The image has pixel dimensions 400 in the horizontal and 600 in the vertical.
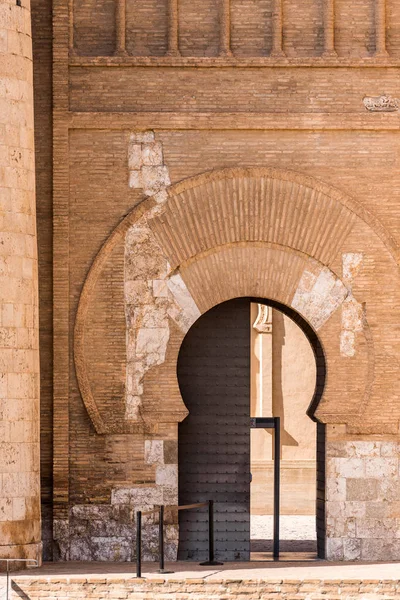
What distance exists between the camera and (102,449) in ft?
53.5

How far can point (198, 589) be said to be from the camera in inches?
527

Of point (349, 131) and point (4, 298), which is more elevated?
point (349, 131)

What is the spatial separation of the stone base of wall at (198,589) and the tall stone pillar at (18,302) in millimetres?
1169

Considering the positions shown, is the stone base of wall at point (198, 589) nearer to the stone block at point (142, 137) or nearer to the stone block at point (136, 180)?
the stone block at point (136, 180)

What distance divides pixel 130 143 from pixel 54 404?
9.81 ft

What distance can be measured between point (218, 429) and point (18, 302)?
3299mm

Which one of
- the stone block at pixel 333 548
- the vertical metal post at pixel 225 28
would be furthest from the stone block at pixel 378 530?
the vertical metal post at pixel 225 28

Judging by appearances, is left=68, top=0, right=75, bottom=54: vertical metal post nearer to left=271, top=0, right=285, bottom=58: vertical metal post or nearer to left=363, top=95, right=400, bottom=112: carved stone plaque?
left=271, top=0, right=285, bottom=58: vertical metal post

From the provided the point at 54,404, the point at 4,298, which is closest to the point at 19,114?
the point at 4,298

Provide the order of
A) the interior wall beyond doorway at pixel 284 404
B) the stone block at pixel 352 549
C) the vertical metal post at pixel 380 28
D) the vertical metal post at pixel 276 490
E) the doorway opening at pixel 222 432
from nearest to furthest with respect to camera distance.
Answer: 1. the stone block at pixel 352 549
2. the vertical metal post at pixel 380 28
3. the doorway opening at pixel 222 432
4. the vertical metal post at pixel 276 490
5. the interior wall beyond doorway at pixel 284 404

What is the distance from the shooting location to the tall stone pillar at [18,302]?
1459 centimetres

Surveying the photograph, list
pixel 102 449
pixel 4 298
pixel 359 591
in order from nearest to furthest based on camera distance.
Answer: pixel 359 591, pixel 4 298, pixel 102 449

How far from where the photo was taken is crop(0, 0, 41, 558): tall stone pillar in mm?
14594

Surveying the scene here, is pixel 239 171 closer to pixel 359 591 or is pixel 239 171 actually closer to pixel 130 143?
pixel 130 143
